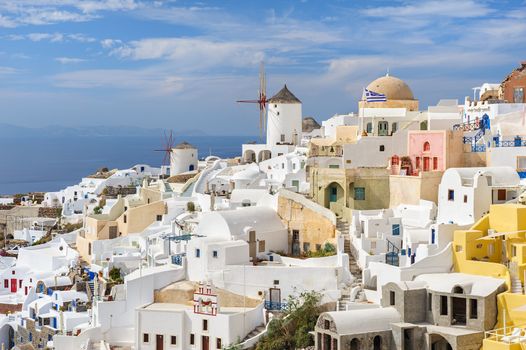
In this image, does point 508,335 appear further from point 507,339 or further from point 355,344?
point 355,344

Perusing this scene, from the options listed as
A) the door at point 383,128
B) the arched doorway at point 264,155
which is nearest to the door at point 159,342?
the door at point 383,128

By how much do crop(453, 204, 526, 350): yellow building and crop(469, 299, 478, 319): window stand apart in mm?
601

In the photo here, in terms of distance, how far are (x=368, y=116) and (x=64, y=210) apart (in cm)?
2168

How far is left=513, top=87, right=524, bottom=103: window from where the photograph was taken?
3538 cm

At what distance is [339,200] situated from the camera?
103 feet

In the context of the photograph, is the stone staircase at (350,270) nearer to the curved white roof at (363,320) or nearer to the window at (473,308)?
the curved white roof at (363,320)

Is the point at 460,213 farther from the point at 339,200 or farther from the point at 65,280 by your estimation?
the point at 65,280

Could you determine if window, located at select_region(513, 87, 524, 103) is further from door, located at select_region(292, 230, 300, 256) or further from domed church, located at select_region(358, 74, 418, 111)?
door, located at select_region(292, 230, 300, 256)

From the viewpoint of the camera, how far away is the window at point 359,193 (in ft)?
102

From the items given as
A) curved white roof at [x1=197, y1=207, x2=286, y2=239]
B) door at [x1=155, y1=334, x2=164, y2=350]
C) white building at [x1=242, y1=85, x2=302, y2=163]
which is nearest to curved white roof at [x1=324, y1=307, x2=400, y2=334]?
door at [x1=155, y1=334, x2=164, y2=350]

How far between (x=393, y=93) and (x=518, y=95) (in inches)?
244

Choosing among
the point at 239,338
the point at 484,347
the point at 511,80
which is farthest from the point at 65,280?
the point at 511,80

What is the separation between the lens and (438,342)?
2266 centimetres

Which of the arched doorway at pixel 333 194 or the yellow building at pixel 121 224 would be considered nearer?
the arched doorway at pixel 333 194
